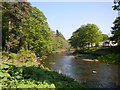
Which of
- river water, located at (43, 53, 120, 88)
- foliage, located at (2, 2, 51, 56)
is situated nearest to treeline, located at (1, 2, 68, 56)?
foliage, located at (2, 2, 51, 56)

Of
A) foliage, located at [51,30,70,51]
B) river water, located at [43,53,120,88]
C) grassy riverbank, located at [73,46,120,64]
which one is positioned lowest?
river water, located at [43,53,120,88]

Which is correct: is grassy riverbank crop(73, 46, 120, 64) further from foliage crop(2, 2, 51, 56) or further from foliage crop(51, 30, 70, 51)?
foliage crop(2, 2, 51, 56)

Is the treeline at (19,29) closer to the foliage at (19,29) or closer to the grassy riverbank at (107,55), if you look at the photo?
the foliage at (19,29)

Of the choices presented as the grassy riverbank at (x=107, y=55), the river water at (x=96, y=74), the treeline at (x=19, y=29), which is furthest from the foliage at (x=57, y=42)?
the river water at (x=96, y=74)

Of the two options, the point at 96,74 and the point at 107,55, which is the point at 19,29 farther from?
the point at 107,55

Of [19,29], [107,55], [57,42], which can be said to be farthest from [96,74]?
[57,42]

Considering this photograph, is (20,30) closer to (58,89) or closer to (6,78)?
(6,78)

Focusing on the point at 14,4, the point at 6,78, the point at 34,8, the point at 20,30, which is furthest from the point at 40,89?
the point at 34,8

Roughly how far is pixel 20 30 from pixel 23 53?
3.13 meters

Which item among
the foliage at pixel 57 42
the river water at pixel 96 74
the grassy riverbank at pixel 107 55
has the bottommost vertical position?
the river water at pixel 96 74

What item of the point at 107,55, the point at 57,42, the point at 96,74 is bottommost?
the point at 96,74

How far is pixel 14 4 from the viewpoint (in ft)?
50.0

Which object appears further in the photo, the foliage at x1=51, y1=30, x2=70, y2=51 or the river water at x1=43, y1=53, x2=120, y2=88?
the foliage at x1=51, y1=30, x2=70, y2=51

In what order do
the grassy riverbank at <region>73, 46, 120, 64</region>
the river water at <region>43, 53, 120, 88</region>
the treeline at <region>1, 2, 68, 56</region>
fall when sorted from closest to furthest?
the river water at <region>43, 53, 120, 88</region> → the treeline at <region>1, 2, 68, 56</region> → the grassy riverbank at <region>73, 46, 120, 64</region>
